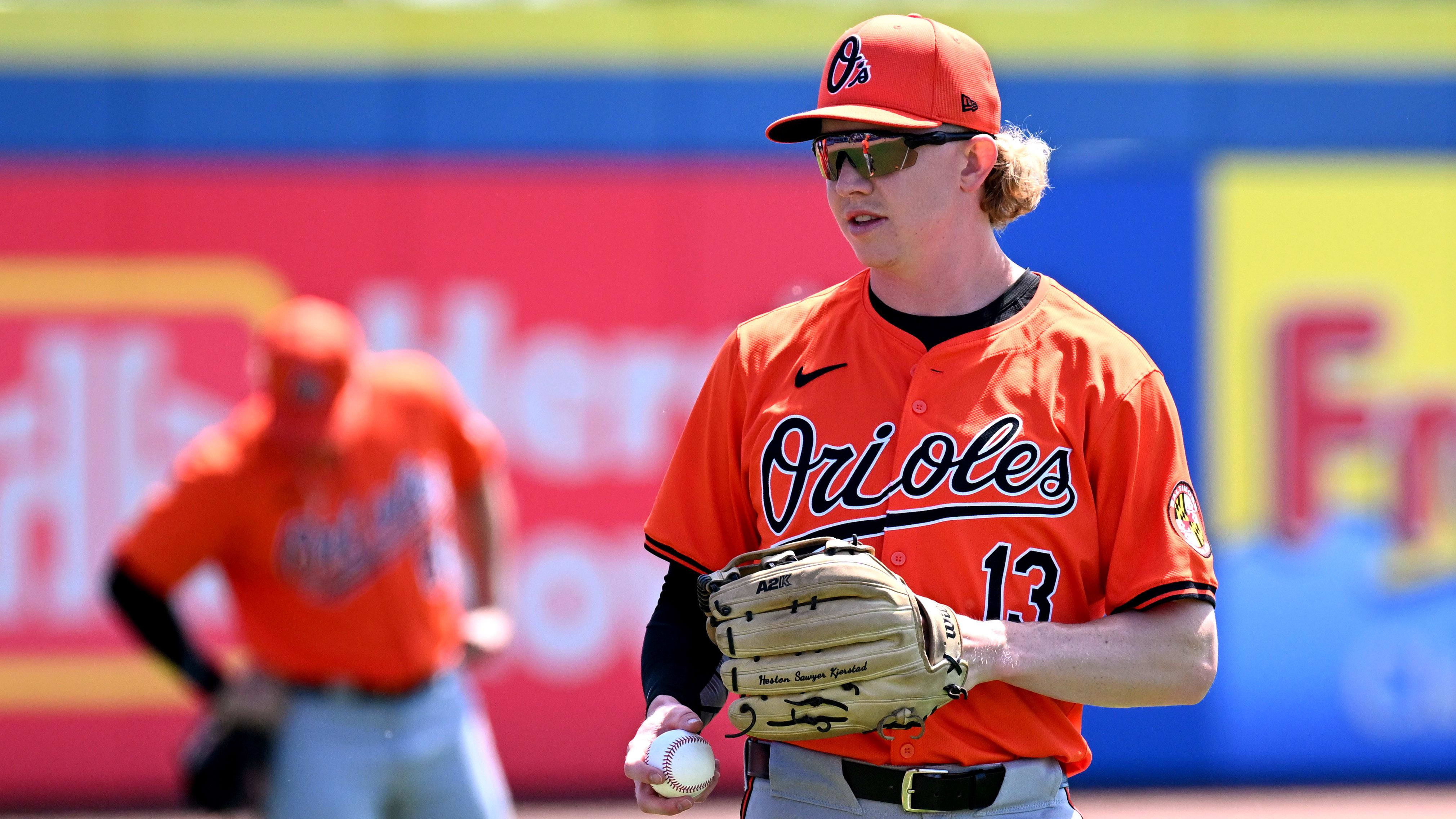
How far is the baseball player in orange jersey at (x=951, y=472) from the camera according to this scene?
6.77 ft

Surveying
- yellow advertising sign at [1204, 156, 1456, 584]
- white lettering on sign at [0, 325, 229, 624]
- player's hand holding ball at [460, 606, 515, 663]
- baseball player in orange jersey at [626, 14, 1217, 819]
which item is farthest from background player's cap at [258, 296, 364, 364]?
yellow advertising sign at [1204, 156, 1456, 584]

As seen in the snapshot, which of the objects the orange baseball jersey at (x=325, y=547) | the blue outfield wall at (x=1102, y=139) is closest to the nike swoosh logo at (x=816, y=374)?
the orange baseball jersey at (x=325, y=547)

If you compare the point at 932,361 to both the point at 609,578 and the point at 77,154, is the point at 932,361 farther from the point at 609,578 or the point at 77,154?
the point at 77,154

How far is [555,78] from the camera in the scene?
7000 mm

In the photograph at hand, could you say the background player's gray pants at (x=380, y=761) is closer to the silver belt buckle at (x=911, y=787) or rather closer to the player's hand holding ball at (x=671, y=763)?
the player's hand holding ball at (x=671, y=763)

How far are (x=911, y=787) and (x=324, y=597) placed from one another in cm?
215

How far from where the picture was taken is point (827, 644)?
204cm

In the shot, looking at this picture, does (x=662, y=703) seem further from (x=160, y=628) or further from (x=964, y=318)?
(x=160, y=628)

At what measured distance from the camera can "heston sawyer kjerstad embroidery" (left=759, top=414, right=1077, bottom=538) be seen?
6.81 ft

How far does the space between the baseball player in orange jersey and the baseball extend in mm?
24

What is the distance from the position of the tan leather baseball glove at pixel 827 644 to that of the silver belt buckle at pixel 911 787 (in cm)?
5

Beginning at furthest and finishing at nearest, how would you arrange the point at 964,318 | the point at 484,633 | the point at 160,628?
1. the point at 484,633
2. the point at 160,628
3. the point at 964,318

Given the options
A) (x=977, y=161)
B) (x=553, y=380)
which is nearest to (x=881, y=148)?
(x=977, y=161)

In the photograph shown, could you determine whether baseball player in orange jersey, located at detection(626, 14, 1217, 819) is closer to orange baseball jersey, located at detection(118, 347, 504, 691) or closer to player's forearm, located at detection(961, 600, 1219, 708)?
player's forearm, located at detection(961, 600, 1219, 708)
